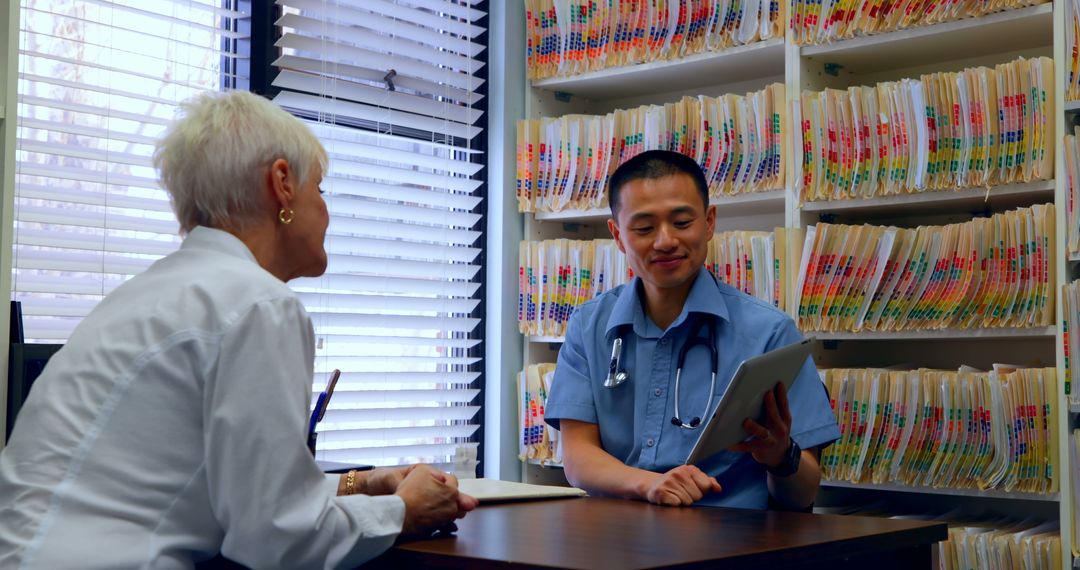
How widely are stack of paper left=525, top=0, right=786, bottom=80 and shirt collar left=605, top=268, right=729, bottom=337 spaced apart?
100cm

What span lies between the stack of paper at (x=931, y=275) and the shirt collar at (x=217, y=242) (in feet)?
5.93

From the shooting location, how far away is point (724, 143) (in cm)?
319

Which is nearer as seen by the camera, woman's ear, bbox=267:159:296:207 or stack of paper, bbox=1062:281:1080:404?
woman's ear, bbox=267:159:296:207

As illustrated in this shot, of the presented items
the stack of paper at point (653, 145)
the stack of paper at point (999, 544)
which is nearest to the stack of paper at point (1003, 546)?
the stack of paper at point (999, 544)

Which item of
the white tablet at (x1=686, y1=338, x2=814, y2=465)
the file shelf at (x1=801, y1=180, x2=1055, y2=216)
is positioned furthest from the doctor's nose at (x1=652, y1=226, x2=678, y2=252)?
the file shelf at (x1=801, y1=180, x2=1055, y2=216)

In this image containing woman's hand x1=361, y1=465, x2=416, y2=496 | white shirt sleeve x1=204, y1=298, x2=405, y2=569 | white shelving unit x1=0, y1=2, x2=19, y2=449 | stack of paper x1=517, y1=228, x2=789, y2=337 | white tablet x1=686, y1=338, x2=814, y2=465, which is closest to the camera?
white shirt sleeve x1=204, y1=298, x2=405, y2=569

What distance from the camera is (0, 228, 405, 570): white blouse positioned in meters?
1.27

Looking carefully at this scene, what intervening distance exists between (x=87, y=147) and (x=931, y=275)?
2058mm

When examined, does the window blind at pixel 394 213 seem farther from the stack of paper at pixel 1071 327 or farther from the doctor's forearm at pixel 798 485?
the stack of paper at pixel 1071 327

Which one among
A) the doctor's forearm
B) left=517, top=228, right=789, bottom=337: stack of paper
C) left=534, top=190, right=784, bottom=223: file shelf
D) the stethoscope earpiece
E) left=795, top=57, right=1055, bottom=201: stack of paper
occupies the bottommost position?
the doctor's forearm

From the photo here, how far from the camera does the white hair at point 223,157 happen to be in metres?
1.47

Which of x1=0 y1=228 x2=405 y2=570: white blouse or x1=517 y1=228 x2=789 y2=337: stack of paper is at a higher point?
x1=517 y1=228 x2=789 y2=337: stack of paper

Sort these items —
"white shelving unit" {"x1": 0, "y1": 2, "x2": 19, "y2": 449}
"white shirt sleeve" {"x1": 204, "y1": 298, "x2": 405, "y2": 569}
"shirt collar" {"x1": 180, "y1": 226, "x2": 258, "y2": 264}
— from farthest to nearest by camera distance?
"white shelving unit" {"x1": 0, "y1": 2, "x2": 19, "y2": 449} < "shirt collar" {"x1": 180, "y1": 226, "x2": 258, "y2": 264} < "white shirt sleeve" {"x1": 204, "y1": 298, "x2": 405, "y2": 569}

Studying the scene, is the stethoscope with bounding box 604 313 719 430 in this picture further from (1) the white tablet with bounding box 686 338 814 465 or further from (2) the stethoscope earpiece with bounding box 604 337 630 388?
(1) the white tablet with bounding box 686 338 814 465
